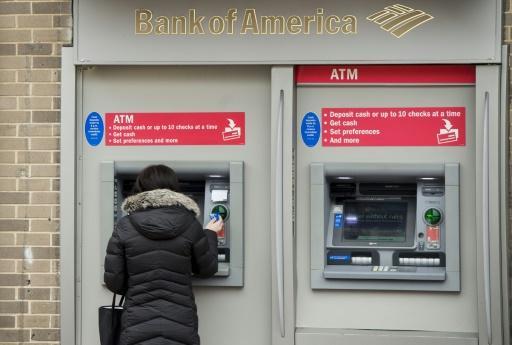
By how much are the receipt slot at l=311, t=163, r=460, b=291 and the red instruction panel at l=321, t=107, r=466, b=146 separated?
16 cm

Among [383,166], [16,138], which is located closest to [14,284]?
[16,138]

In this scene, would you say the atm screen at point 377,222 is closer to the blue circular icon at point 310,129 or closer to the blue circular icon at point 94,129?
the blue circular icon at point 310,129

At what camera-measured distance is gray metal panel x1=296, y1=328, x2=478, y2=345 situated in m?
5.07

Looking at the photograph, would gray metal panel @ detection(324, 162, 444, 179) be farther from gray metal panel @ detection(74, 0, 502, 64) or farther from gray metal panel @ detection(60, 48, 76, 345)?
gray metal panel @ detection(60, 48, 76, 345)

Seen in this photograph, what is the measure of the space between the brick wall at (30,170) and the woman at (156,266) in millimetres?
845

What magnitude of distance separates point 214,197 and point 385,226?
1042 mm

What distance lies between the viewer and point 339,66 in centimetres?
520

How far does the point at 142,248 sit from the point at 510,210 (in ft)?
7.14

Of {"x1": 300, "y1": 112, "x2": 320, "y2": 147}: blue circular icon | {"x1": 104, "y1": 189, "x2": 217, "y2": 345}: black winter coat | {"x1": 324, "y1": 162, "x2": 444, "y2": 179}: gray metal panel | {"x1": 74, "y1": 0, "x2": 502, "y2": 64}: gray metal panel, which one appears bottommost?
{"x1": 104, "y1": 189, "x2": 217, "y2": 345}: black winter coat

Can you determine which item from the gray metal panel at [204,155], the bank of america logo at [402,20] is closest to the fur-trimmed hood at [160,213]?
the gray metal panel at [204,155]

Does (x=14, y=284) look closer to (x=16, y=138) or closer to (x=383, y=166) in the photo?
(x=16, y=138)

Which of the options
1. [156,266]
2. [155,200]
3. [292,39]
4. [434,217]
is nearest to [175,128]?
[155,200]

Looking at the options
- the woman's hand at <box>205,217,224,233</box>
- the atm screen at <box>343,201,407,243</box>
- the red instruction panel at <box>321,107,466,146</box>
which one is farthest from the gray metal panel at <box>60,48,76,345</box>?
the atm screen at <box>343,201,407,243</box>

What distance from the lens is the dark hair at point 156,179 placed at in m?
4.78
